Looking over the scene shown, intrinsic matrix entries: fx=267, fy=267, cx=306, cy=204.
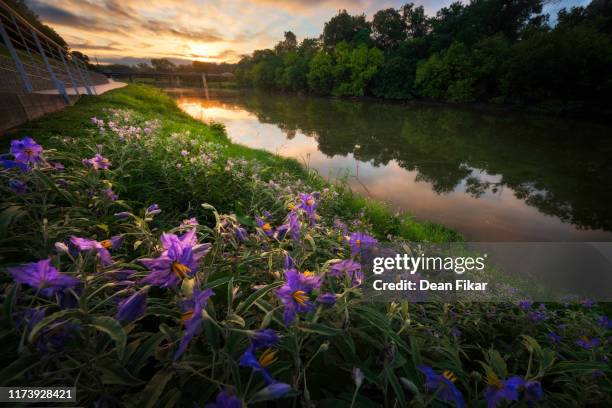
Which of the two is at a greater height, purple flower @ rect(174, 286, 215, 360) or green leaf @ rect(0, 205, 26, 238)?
green leaf @ rect(0, 205, 26, 238)

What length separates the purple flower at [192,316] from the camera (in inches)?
25.1

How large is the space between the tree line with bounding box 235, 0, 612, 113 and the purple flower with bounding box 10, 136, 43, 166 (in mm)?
29487

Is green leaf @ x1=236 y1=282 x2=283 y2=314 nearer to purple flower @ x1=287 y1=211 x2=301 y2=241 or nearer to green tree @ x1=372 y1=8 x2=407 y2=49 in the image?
purple flower @ x1=287 y1=211 x2=301 y2=241

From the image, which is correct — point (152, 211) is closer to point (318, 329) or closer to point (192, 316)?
point (192, 316)

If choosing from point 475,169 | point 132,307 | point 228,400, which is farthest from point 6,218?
point 475,169

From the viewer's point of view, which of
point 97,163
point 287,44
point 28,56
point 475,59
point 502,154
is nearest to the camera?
point 97,163

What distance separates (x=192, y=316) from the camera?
67cm

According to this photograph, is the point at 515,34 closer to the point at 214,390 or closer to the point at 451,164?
the point at 451,164

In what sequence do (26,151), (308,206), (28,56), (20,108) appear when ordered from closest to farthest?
(26,151) < (308,206) < (20,108) < (28,56)

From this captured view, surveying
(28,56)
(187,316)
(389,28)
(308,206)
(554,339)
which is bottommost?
(554,339)

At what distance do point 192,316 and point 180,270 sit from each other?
14cm

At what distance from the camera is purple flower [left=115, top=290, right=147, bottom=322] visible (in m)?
0.70

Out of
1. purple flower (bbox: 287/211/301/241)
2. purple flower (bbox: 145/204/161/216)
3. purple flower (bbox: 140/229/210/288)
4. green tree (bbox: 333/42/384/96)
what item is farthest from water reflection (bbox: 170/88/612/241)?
green tree (bbox: 333/42/384/96)

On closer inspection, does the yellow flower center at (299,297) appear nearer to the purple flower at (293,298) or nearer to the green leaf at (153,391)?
the purple flower at (293,298)
